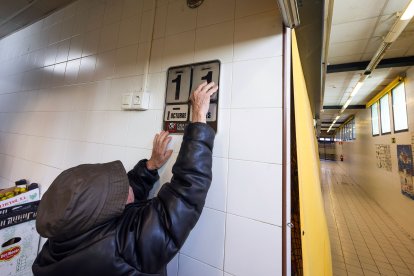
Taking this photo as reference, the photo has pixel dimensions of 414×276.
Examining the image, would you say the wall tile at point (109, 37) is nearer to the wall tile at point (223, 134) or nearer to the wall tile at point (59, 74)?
the wall tile at point (59, 74)

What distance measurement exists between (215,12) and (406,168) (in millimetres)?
5128

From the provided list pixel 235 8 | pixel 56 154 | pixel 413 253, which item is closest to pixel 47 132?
pixel 56 154

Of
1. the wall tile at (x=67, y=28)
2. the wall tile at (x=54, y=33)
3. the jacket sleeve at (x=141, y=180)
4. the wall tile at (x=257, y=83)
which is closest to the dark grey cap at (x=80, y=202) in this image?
the jacket sleeve at (x=141, y=180)

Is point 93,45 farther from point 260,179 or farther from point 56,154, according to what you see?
point 260,179

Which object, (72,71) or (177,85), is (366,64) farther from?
(72,71)

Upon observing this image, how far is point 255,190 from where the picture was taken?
0.89m

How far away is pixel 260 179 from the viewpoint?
0.88 m

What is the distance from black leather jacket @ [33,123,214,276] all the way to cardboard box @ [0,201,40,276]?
1.15 metres

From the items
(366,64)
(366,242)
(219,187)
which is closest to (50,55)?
(219,187)

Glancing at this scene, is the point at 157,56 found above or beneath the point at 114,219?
above

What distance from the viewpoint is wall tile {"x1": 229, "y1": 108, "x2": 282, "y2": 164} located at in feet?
2.86

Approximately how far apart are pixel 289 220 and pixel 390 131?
5.82 m

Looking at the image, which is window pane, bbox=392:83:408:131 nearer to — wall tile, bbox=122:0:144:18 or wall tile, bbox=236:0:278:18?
wall tile, bbox=236:0:278:18

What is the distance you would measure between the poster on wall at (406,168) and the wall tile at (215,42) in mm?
4778
